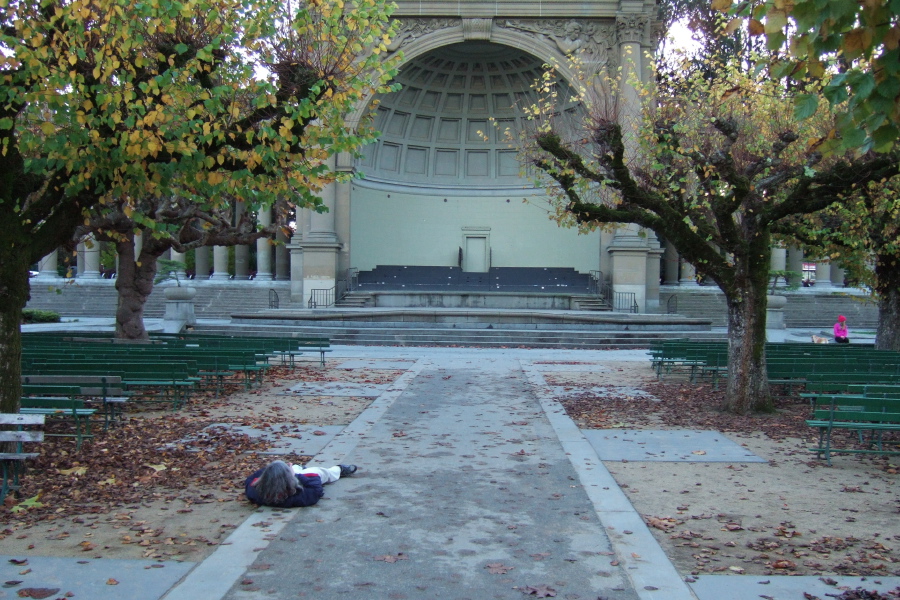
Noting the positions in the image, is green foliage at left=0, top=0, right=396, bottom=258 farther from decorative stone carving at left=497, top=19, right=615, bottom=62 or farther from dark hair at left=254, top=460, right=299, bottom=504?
decorative stone carving at left=497, top=19, right=615, bottom=62

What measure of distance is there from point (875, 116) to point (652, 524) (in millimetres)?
3523

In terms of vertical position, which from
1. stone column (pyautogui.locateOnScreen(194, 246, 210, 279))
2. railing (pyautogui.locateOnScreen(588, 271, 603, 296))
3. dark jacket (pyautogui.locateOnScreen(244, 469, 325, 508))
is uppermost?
stone column (pyautogui.locateOnScreen(194, 246, 210, 279))

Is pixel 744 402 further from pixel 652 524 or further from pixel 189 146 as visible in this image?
pixel 189 146

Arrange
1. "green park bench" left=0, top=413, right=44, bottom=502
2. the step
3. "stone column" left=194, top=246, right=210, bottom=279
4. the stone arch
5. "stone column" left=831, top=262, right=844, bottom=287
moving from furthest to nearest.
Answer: "stone column" left=831, top=262, right=844, bottom=287 < "stone column" left=194, top=246, right=210, bottom=279 < the stone arch < the step < "green park bench" left=0, top=413, right=44, bottom=502

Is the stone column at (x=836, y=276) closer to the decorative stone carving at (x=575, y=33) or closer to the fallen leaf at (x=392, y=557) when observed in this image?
the decorative stone carving at (x=575, y=33)

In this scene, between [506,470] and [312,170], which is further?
[312,170]

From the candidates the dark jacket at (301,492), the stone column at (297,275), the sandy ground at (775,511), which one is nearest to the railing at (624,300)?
the stone column at (297,275)

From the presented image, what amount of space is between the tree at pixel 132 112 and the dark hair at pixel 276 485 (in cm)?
274

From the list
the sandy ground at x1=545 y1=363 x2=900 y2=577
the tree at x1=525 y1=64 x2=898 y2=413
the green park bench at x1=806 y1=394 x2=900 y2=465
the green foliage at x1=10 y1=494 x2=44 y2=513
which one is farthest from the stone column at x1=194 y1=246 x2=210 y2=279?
the green park bench at x1=806 y1=394 x2=900 y2=465

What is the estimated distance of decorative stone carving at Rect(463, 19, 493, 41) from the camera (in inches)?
1300

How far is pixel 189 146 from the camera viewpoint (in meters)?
7.35

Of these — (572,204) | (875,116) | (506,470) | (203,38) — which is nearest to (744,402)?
(572,204)

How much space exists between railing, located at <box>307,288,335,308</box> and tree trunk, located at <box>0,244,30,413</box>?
1001 inches

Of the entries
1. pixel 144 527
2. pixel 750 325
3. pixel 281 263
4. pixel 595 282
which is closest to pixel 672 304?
pixel 595 282
